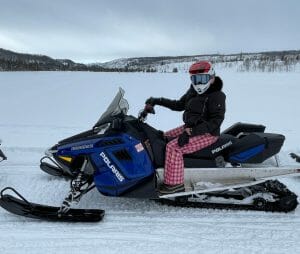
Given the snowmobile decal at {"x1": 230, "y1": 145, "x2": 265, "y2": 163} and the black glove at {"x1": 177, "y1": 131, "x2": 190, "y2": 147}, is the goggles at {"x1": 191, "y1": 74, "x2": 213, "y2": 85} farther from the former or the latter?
the snowmobile decal at {"x1": 230, "y1": 145, "x2": 265, "y2": 163}

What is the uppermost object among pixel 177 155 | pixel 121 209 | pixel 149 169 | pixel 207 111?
pixel 207 111

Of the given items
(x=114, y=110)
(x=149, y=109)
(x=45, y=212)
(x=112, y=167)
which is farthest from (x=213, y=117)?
(x=45, y=212)

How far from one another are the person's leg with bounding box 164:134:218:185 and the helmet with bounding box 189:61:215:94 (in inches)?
17.8

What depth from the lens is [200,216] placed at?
13.1 ft

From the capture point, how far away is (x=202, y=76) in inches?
161

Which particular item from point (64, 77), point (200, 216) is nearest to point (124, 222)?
point (200, 216)

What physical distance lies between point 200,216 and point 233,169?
54 cm

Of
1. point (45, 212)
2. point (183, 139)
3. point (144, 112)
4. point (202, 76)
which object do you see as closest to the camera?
point (45, 212)

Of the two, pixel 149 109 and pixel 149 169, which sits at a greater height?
pixel 149 109

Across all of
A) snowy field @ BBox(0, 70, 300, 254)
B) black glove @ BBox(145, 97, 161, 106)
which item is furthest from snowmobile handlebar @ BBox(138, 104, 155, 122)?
snowy field @ BBox(0, 70, 300, 254)

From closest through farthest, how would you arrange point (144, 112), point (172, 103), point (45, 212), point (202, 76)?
point (45, 212)
point (202, 76)
point (144, 112)
point (172, 103)

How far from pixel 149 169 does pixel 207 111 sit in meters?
0.75

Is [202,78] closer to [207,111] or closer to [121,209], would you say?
[207,111]

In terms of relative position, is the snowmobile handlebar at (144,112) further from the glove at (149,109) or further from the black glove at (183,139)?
the black glove at (183,139)
